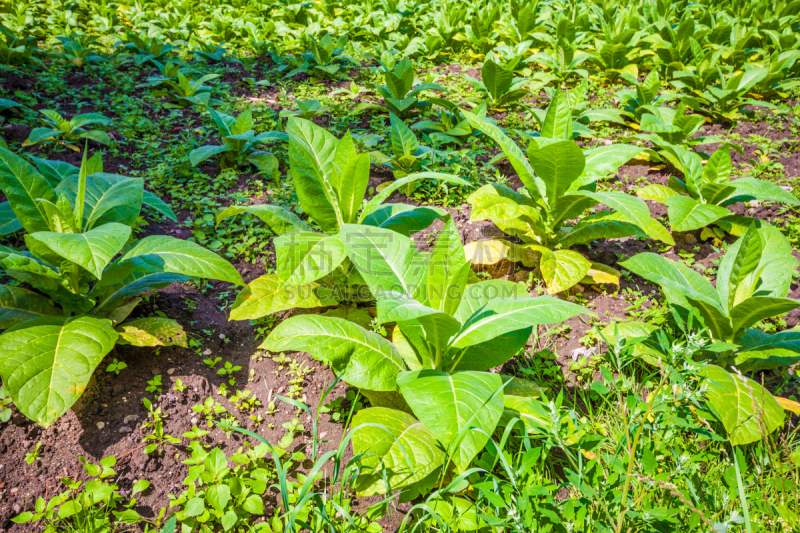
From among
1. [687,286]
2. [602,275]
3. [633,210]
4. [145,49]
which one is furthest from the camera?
[145,49]

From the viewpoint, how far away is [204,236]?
10.6 feet

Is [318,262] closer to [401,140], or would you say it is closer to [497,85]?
[401,140]

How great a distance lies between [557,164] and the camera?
2707 millimetres

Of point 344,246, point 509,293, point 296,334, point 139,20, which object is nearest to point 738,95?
point 509,293

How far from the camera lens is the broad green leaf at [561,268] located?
2.69 m

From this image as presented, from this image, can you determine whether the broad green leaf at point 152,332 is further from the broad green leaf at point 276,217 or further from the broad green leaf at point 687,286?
the broad green leaf at point 687,286

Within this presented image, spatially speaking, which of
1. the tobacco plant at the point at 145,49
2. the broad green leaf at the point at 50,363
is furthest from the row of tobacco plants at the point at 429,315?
the tobacco plant at the point at 145,49

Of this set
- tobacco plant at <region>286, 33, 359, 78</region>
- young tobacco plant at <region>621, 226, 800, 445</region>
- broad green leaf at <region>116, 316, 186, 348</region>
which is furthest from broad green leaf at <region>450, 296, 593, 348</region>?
tobacco plant at <region>286, 33, 359, 78</region>

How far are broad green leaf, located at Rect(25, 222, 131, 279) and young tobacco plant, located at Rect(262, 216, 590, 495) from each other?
0.72 meters

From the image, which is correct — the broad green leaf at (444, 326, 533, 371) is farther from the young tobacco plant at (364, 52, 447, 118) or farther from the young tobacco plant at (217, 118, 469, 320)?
the young tobacco plant at (364, 52, 447, 118)

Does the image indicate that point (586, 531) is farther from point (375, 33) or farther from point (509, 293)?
point (375, 33)

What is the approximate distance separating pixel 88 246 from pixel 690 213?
141 inches

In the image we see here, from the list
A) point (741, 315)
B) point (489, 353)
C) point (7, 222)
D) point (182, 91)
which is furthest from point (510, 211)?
point (182, 91)

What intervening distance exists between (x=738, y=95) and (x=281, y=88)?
521cm
